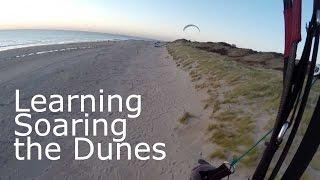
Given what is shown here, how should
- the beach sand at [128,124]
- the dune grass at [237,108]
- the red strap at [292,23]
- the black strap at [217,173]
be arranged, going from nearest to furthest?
the red strap at [292,23], the black strap at [217,173], the beach sand at [128,124], the dune grass at [237,108]

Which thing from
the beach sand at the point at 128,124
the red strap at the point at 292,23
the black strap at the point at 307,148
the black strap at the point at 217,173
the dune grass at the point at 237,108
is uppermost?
the red strap at the point at 292,23

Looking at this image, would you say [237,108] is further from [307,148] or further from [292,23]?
[292,23]

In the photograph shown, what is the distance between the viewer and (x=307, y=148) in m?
3.02

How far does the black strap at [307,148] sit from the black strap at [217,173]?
1082 millimetres

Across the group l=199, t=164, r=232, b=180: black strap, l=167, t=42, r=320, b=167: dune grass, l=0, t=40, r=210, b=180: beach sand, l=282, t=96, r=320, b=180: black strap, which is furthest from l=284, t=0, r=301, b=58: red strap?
l=0, t=40, r=210, b=180: beach sand

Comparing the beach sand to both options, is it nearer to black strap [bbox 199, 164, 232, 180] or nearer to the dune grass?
the dune grass

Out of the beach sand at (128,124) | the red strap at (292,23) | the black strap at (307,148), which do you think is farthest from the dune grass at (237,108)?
the red strap at (292,23)

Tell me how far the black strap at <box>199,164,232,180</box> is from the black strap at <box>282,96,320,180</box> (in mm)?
1082

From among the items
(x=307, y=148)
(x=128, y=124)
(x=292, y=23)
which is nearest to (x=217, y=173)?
(x=307, y=148)

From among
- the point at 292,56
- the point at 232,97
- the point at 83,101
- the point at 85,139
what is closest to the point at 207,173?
the point at 292,56

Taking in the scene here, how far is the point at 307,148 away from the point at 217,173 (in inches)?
58.9

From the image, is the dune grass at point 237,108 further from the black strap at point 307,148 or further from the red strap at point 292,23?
the red strap at point 292,23

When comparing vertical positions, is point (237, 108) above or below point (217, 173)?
below

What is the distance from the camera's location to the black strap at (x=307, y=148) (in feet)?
9.49
